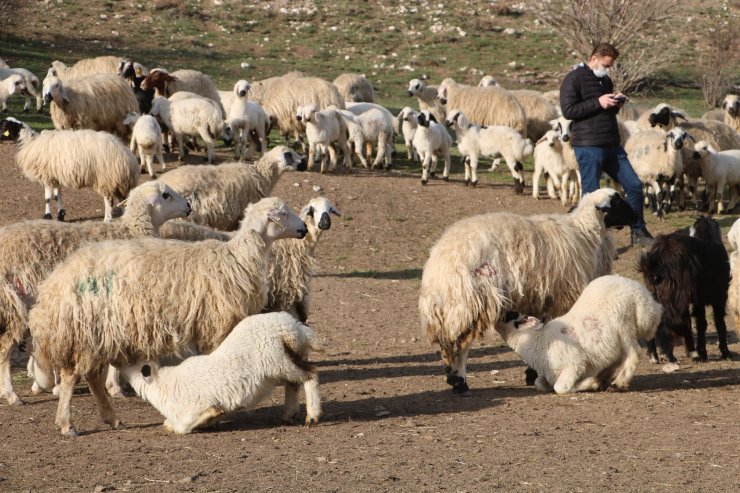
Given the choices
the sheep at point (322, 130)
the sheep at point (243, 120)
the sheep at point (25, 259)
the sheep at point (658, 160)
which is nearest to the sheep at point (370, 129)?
the sheep at point (322, 130)

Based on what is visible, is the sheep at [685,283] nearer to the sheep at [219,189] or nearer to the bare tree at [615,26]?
the sheep at [219,189]

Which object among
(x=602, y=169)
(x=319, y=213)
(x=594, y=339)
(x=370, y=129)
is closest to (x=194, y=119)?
(x=370, y=129)

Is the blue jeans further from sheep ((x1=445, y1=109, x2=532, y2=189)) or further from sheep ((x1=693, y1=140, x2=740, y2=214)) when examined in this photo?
sheep ((x1=445, y1=109, x2=532, y2=189))

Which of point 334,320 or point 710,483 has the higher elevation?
point 710,483

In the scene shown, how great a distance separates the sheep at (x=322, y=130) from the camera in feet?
61.7

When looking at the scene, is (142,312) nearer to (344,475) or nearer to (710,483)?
(344,475)

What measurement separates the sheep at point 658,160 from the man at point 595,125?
605 centimetres

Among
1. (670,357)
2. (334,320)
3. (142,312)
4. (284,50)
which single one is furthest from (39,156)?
(284,50)

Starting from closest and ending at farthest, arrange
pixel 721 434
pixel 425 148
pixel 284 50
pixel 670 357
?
pixel 721 434 < pixel 670 357 < pixel 425 148 < pixel 284 50

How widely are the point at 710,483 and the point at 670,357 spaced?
149 inches

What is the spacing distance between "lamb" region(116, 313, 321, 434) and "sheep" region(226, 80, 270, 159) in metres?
12.2

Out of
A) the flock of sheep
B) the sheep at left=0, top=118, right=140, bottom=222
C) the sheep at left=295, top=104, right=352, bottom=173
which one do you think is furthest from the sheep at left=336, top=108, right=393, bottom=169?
the flock of sheep

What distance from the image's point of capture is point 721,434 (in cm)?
696

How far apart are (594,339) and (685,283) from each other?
5.30 feet
